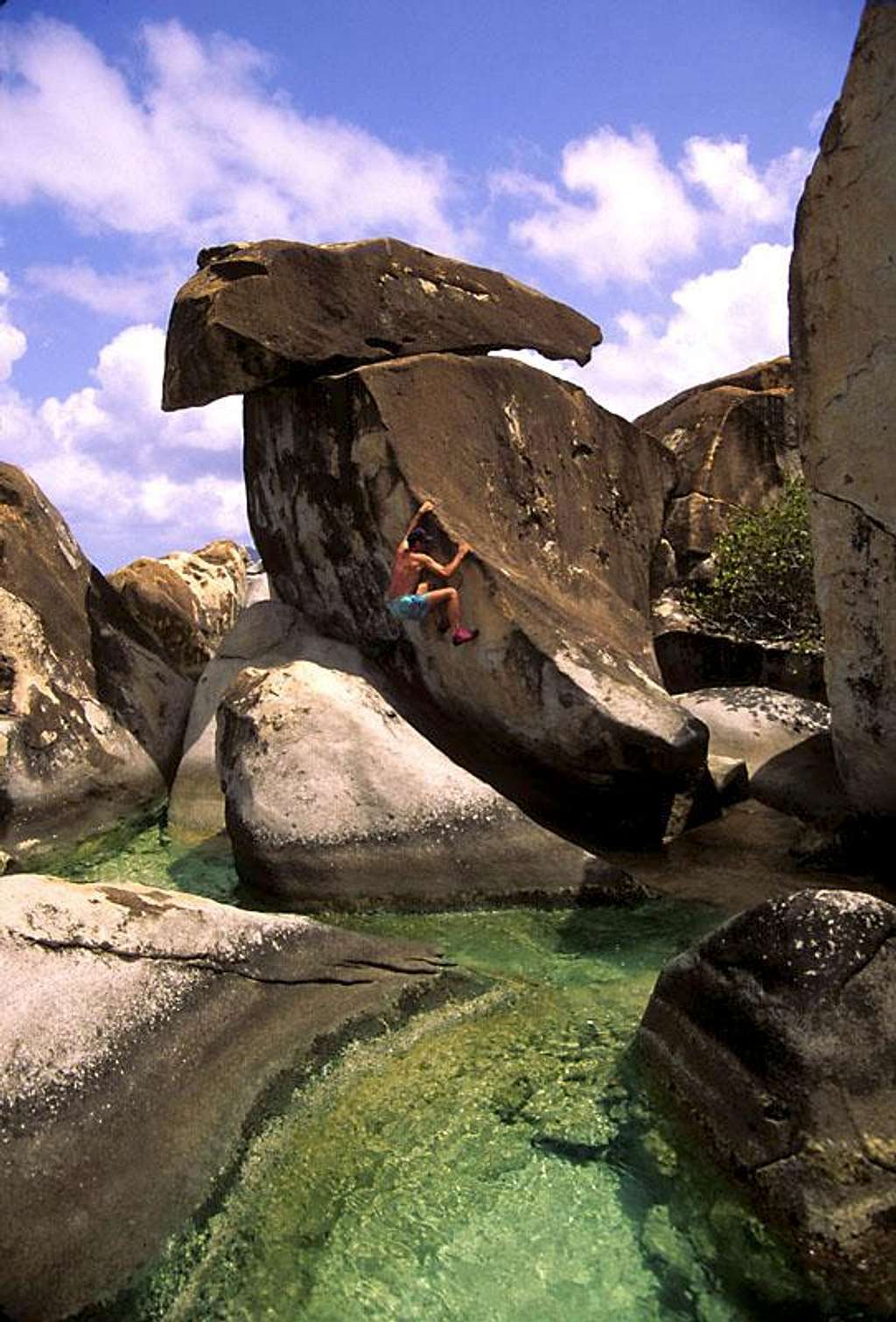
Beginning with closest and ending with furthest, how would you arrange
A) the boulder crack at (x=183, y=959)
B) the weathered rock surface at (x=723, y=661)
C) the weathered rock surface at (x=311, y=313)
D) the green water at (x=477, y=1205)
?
1. the green water at (x=477, y=1205)
2. the boulder crack at (x=183, y=959)
3. the weathered rock surface at (x=311, y=313)
4. the weathered rock surface at (x=723, y=661)

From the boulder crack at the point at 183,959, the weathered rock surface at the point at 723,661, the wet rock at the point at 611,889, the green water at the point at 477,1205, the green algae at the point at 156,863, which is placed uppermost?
the weathered rock surface at the point at 723,661

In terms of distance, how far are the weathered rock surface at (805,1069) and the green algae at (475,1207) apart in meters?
0.17

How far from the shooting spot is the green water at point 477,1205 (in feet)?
12.5

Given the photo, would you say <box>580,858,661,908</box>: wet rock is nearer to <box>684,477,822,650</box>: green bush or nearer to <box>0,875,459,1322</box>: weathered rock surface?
<box>0,875,459,1322</box>: weathered rock surface

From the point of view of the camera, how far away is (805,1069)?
425 centimetres

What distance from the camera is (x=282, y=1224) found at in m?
4.22

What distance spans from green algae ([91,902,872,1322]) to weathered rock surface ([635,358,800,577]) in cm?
1331

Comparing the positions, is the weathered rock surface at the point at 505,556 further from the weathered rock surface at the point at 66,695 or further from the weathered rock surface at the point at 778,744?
the weathered rock surface at the point at 66,695

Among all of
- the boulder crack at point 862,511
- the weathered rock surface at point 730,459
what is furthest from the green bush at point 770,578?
the boulder crack at point 862,511

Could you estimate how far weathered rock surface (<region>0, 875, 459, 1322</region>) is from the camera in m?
3.97

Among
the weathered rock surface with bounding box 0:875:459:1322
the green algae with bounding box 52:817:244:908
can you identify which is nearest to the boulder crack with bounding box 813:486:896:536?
the weathered rock surface with bounding box 0:875:459:1322

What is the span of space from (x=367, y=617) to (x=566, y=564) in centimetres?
204

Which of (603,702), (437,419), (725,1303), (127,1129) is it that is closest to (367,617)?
(437,419)

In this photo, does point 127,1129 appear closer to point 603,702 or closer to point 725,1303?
point 725,1303
